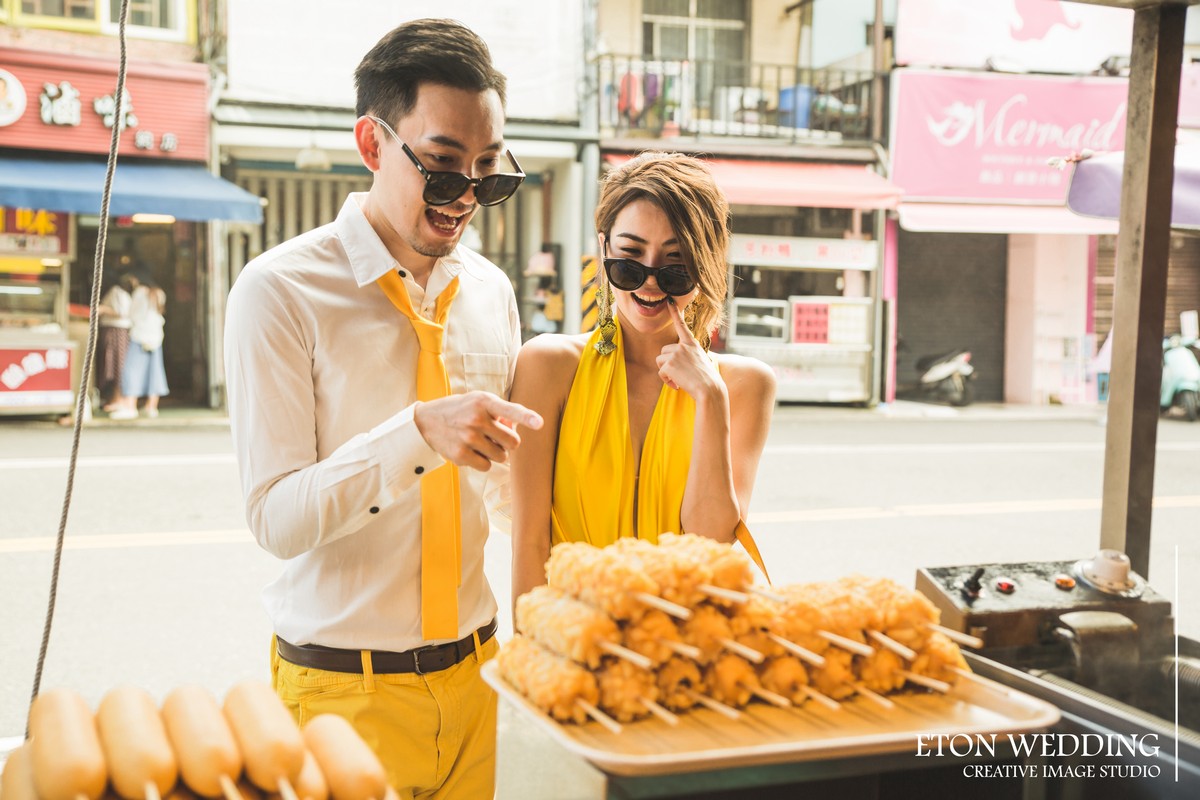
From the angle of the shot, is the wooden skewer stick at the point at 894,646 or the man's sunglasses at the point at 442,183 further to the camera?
the man's sunglasses at the point at 442,183

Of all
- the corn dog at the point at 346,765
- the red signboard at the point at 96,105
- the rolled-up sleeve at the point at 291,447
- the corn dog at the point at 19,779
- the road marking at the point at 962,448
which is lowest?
the road marking at the point at 962,448

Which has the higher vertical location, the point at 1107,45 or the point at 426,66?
the point at 1107,45

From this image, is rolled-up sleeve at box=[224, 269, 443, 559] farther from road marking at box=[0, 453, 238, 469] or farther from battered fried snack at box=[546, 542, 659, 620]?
road marking at box=[0, 453, 238, 469]

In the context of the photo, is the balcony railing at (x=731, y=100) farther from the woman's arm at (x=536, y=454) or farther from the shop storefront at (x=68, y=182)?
the woman's arm at (x=536, y=454)

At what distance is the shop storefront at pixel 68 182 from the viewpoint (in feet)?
40.4

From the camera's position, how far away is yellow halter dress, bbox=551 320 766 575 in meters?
2.54

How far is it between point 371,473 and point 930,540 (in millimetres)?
6796

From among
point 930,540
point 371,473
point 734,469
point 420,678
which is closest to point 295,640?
point 420,678

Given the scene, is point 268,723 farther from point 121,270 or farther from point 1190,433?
point 1190,433

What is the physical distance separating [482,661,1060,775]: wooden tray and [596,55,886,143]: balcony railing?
49.0ft

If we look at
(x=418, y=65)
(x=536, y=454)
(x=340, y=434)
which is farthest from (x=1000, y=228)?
(x=340, y=434)

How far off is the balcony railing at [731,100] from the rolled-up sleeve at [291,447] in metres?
14.3

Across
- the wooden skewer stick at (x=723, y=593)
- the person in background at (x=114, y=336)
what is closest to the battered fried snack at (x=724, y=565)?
the wooden skewer stick at (x=723, y=593)

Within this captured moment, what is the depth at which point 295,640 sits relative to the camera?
2254mm
